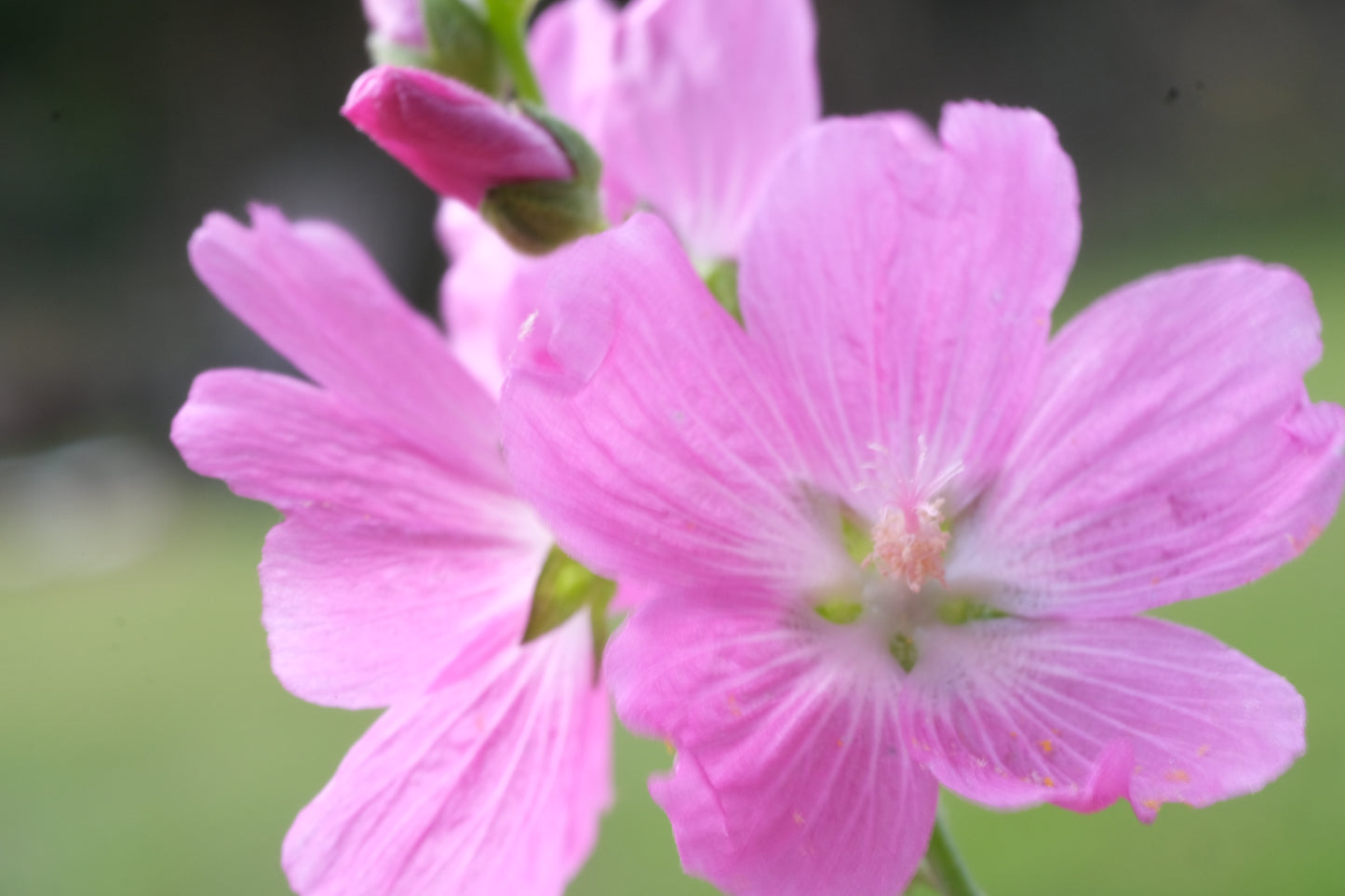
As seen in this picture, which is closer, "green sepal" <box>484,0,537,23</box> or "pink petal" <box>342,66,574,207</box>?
"pink petal" <box>342,66,574,207</box>

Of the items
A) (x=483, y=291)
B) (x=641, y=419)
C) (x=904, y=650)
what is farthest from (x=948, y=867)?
(x=483, y=291)

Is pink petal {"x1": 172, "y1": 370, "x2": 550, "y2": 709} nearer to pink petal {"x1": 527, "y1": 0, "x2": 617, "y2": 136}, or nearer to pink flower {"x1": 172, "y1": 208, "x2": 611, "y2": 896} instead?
pink flower {"x1": 172, "y1": 208, "x2": 611, "y2": 896}

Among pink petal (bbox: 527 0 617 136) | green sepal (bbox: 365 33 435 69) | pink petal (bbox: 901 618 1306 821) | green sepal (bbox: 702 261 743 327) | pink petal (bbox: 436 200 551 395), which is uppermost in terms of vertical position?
green sepal (bbox: 365 33 435 69)

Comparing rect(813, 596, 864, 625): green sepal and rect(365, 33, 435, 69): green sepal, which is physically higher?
rect(365, 33, 435, 69): green sepal

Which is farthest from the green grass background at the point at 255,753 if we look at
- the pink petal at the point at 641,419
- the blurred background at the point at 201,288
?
the pink petal at the point at 641,419

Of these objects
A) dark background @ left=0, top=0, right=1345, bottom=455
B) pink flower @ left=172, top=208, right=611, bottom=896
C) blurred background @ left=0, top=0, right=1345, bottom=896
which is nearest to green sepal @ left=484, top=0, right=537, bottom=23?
pink flower @ left=172, top=208, right=611, bottom=896

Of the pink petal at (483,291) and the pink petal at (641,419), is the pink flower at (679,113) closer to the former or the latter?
the pink petal at (483,291)

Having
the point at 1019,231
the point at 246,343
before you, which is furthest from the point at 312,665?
the point at 246,343

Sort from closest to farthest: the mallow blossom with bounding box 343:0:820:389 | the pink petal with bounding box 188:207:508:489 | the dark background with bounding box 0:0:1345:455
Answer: the pink petal with bounding box 188:207:508:489
the mallow blossom with bounding box 343:0:820:389
the dark background with bounding box 0:0:1345:455
